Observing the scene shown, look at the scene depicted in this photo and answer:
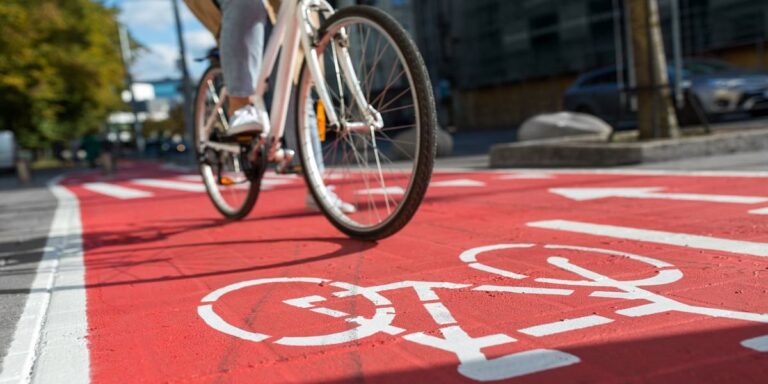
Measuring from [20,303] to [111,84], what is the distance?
46.8 m

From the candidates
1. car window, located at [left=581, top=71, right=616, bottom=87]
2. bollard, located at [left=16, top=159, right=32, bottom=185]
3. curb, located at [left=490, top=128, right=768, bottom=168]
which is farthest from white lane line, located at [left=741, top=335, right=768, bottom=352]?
bollard, located at [left=16, top=159, right=32, bottom=185]

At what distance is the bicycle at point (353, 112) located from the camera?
3.41 metres

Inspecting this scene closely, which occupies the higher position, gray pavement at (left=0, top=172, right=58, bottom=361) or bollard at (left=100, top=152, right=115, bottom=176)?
bollard at (left=100, top=152, right=115, bottom=176)

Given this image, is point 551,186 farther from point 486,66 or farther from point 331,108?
point 486,66

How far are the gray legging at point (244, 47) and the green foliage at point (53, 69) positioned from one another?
116 feet

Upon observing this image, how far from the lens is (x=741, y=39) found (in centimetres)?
2422

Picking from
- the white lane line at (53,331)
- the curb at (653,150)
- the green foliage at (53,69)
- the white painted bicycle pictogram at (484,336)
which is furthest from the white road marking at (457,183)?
the green foliage at (53,69)

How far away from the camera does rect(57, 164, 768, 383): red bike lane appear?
1.91 meters

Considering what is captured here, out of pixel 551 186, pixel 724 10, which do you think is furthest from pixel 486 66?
pixel 551 186

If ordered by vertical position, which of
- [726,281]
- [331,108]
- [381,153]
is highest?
[331,108]

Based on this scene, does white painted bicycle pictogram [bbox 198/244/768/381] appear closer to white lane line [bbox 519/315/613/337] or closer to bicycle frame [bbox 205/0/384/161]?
white lane line [bbox 519/315/613/337]

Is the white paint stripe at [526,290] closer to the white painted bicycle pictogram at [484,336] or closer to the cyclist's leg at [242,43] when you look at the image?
the white painted bicycle pictogram at [484,336]

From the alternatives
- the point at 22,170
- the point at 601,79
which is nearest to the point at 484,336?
the point at 601,79

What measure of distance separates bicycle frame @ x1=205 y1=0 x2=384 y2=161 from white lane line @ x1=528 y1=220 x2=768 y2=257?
1.16 meters
